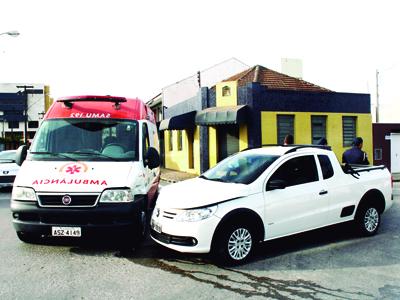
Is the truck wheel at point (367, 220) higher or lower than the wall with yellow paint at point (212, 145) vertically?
lower

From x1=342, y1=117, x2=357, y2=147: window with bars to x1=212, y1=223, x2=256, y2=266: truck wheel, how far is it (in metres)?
16.0

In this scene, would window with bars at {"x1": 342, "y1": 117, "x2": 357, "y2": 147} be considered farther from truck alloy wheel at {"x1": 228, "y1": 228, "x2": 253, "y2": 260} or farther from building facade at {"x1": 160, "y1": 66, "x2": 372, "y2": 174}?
truck alloy wheel at {"x1": 228, "y1": 228, "x2": 253, "y2": 260}

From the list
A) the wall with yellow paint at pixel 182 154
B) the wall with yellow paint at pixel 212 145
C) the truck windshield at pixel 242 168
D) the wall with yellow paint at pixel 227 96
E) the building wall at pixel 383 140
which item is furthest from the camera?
the building wall at pixel 383 140

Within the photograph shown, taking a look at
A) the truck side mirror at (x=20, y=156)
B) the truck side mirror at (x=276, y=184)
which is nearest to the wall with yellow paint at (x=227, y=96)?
the truck side mirror at (x=20, y=156)

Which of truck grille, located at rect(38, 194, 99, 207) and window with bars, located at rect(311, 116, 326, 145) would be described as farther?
window with bars, located at rect(311, 116, 326, 145)

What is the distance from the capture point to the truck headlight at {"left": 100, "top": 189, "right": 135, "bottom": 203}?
5.50m

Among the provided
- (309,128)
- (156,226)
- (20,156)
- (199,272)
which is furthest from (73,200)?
(309,128)

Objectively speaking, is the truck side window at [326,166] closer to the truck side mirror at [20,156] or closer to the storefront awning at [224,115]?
the truck side mirror at [20,156]

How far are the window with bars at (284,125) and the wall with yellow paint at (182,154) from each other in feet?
16.1

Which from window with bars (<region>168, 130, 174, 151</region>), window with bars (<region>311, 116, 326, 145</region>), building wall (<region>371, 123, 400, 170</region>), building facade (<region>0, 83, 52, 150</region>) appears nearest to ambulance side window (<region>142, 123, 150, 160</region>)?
window with bars (<region>311, 116, 326, 145</region>)

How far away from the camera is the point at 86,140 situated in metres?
6.45

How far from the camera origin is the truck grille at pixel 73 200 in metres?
5.43

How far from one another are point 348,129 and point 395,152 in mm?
6622

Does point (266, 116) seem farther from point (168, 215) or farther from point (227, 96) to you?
point (168, 215)
